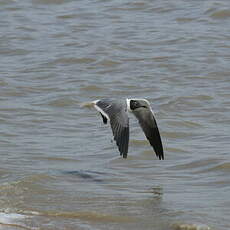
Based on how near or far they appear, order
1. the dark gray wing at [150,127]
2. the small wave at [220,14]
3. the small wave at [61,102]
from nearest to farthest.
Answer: the dark gray wing at [150,127], the small wave at [61,102], the small wave at [220,14]

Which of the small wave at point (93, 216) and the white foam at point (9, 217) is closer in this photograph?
the white foam at point (9, 217)

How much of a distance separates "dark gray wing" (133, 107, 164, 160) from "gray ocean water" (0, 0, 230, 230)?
0.19 metres

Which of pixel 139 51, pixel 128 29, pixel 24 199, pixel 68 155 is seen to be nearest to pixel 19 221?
pixel 24 199

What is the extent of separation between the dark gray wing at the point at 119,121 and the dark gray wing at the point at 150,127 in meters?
0.47

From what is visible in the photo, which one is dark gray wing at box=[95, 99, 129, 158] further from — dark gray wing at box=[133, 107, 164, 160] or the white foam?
the white foam

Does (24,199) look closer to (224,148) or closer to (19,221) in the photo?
(19,221)

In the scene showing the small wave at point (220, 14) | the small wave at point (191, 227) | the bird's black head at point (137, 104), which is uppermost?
the bird's black head at point (137, 104)

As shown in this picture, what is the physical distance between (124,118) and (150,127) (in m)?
0.80

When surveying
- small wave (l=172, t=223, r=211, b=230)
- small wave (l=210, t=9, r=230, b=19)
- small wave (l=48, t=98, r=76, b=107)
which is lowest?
small wave (l=210, t=9, r=230, b=19)

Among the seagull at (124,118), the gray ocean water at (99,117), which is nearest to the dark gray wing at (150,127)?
the seagull at (124,118)

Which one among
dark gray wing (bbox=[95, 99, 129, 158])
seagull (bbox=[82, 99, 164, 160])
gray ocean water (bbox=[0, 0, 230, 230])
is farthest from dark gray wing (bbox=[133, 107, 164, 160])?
dark gray wing (bbox=[95, 99, 129, 158])

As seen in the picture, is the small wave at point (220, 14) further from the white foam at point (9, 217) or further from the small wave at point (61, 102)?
the white foam at point (9, 217)

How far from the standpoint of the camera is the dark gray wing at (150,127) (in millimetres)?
7633

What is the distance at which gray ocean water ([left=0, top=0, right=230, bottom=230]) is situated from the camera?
652 centimetres
